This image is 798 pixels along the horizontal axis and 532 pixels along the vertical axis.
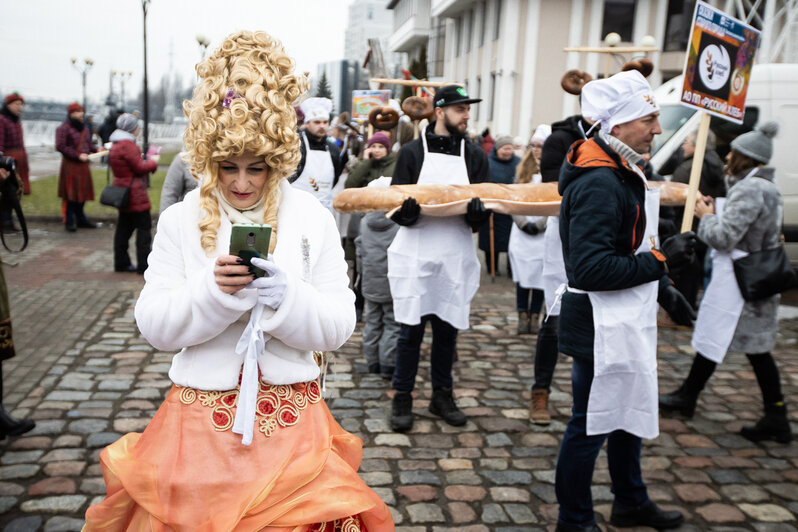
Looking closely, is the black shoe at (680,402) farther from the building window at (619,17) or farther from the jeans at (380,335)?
the building window at (619,17)

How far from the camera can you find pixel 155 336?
6.88ft

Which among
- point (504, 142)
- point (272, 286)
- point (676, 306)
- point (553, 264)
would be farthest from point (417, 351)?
point (504, 142)

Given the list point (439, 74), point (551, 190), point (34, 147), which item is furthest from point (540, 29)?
point (34, 147)

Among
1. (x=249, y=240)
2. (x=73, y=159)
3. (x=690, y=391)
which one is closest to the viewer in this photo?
(x=249, y=240)

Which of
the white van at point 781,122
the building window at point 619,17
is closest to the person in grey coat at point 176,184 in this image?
the white van at point 781,122

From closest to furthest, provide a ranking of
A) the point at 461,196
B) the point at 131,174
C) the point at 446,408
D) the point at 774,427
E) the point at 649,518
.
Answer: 1. the point at 649,518
2. the point at 461,196
3. the point at 774,427
4. the point at 446,408
5. the point at 131,174

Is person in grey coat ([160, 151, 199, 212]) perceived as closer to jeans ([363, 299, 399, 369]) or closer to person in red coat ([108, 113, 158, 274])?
person in red coat ([108, 113, 158, 274])

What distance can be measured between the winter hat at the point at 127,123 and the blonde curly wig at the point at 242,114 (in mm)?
7155

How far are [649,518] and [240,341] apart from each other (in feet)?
8.31

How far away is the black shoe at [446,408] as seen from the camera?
4805 millimetres

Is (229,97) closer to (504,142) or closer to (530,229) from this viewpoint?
(530,229)

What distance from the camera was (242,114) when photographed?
2072 mm

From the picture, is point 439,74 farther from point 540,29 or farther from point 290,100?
point 290,100

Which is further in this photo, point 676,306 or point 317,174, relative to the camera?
point 317,174
